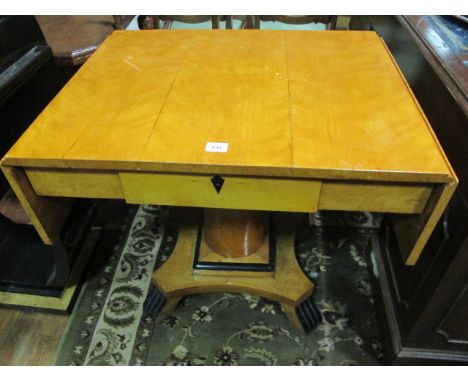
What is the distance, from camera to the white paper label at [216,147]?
666 millimetres

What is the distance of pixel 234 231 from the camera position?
1.14 meters

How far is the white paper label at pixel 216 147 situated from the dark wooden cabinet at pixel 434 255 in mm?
480

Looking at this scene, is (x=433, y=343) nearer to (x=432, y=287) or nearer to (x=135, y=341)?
(x=432, y=287)

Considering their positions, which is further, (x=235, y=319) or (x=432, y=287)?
(x=235, y=319)

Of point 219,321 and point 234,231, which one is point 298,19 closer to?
point 234,231

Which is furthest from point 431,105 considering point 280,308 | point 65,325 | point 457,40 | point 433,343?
point 65,325

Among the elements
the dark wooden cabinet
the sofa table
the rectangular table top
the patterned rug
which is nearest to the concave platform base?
the patterned rug

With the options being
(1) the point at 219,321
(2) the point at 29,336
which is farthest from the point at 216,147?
(2) the point at 29,336

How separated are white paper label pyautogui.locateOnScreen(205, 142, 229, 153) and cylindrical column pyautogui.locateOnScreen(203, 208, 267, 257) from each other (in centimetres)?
45

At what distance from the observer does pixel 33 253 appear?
1.26 meters

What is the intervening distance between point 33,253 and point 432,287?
124 centimetres

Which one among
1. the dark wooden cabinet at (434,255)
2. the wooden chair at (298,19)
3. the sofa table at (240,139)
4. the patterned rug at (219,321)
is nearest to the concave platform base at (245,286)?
the patterned rug at (219,321)

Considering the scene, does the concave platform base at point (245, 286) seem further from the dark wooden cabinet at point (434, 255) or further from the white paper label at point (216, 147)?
the white paper label at point (216, 147)

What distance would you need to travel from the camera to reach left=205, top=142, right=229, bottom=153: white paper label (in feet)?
2.19
